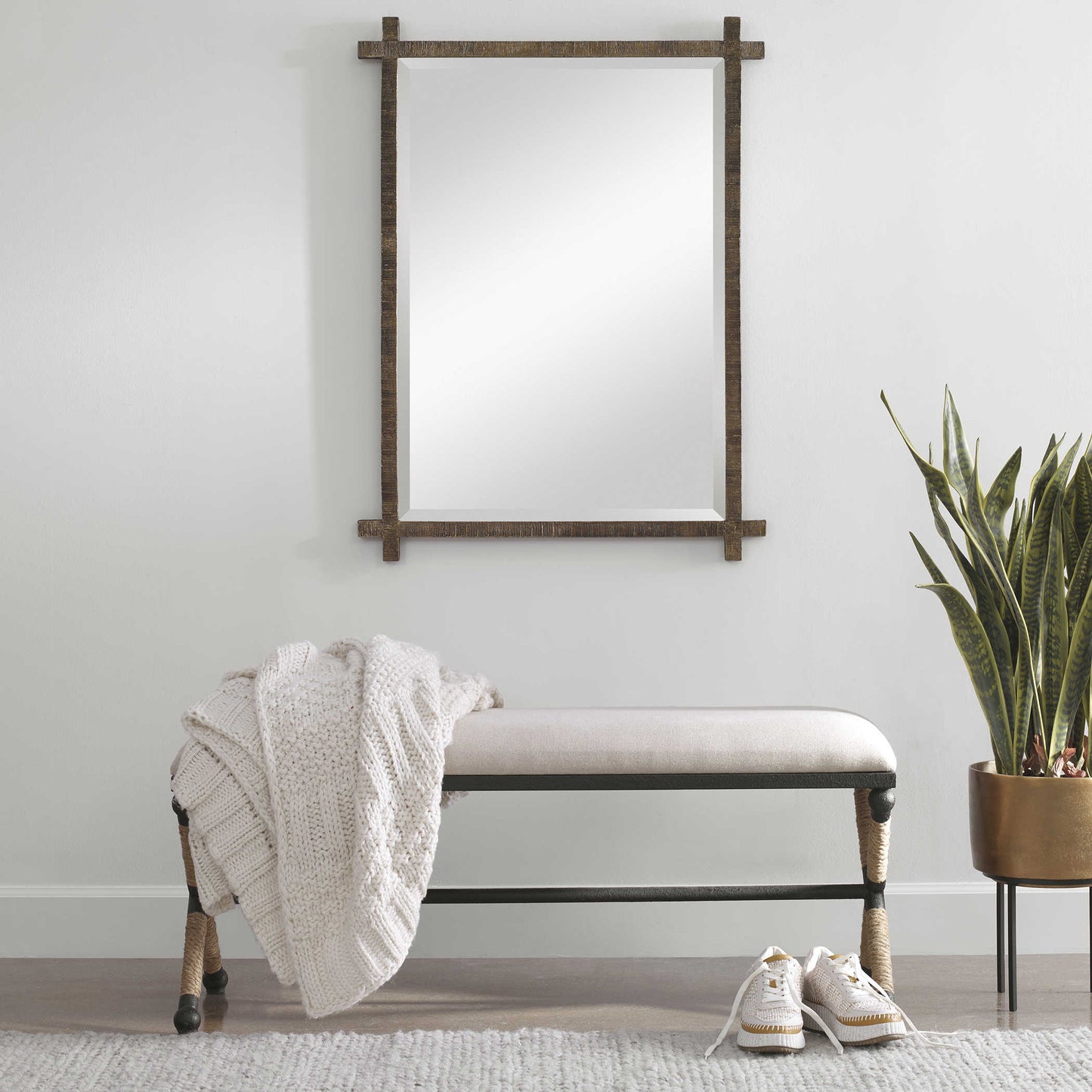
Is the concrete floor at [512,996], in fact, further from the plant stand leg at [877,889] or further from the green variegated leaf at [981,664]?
the green variegated leaf at [981,664]

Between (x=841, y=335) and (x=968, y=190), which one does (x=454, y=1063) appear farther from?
(x=968, y=190)

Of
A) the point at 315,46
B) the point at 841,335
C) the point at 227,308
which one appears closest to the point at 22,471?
the point at 227,308

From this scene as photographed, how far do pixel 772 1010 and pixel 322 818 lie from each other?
0.78m

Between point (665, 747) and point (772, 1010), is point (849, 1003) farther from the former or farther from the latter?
point (665, 747)

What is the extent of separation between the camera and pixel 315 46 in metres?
2.28

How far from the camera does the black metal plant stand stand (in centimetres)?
177

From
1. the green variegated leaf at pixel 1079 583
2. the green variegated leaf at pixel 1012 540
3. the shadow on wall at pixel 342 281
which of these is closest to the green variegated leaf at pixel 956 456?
the green variegated leaf at pixel 1012 540

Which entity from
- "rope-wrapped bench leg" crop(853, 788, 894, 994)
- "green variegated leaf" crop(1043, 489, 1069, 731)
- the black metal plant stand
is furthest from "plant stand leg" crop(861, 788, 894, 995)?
"green variegated leaf" crop(1043, 489, 1069, 731)

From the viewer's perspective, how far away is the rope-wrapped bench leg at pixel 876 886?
5.75ft

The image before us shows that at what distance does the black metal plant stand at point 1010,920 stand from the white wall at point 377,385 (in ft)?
0.99

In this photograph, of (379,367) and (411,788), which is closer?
(411,788)

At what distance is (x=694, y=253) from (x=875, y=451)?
1.94 feet

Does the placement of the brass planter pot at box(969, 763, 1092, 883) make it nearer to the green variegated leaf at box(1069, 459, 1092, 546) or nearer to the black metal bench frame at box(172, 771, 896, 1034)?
the black metal bench frame at box(172, 771, 896, 1034)

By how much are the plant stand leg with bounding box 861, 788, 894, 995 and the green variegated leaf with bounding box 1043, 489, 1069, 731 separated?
0.36m
